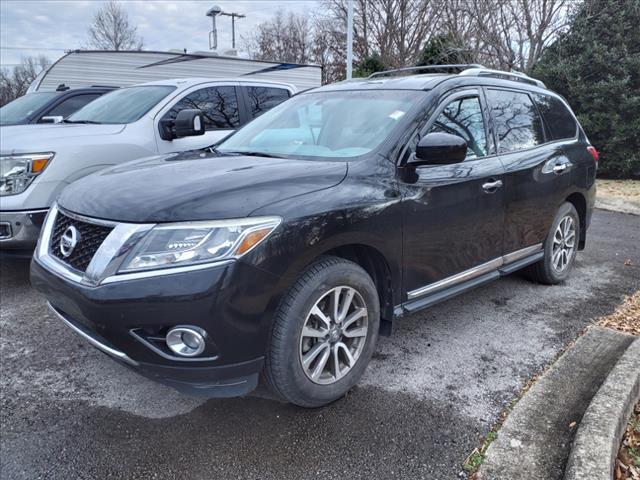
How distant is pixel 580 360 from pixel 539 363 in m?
0.24

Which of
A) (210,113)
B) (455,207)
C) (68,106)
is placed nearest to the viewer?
(455,207)

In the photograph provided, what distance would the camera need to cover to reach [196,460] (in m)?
2.35

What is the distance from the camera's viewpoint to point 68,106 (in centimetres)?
728

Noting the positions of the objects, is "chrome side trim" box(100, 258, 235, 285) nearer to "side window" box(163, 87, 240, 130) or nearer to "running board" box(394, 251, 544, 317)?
"running board" box(394, 251, 544, 317)

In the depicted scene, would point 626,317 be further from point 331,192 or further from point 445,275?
point 331,192

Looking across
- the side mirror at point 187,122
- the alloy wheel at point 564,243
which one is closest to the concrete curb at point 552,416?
the alloy wheel at point 564,243

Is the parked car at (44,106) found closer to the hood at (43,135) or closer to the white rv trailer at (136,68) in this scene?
the hood at (43,135)

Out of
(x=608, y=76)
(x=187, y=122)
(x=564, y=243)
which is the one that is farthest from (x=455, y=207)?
(x=608, y=76)

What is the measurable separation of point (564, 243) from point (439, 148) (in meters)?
2.50

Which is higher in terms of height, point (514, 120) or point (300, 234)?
point (514, 120)

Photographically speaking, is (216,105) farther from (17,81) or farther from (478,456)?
(17,81)

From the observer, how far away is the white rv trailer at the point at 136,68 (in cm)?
1060

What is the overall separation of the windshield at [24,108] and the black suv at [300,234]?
183 inches

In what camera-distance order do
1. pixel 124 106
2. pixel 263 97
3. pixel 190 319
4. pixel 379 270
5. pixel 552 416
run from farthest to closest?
pixel 263 97 < pixel 124 106 < pixel 379 270 < pixel 552 416 < pixel 190 319
